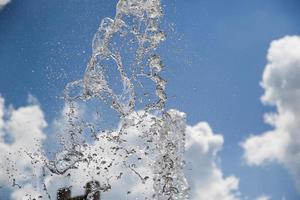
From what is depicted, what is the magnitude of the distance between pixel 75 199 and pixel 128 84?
21801mm

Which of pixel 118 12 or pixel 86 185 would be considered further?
pixel 86 185

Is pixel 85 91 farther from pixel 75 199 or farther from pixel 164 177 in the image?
pixel 75 199

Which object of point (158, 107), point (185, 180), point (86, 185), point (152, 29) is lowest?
point (185, 180)

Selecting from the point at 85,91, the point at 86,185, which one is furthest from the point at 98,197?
the point at 85,91

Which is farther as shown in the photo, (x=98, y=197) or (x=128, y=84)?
(x=98, y=197)

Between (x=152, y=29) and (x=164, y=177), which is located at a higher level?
(x=152, y=29)

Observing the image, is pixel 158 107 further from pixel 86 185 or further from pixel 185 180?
pixel 86 185

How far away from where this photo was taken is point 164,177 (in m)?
22.0

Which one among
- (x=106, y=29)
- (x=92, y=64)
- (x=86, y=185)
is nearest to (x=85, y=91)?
(x=92, y=64)

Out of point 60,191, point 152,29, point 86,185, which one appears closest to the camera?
point 152,29

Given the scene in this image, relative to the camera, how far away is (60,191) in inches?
1684

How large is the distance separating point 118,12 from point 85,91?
331 centimetres

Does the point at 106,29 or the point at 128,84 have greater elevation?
the point at 106,29

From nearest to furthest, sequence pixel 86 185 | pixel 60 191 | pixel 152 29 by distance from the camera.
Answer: pixel 152 29 < pixel 86 185 < pixel 60 191
